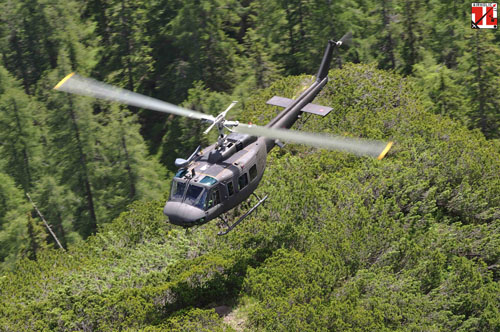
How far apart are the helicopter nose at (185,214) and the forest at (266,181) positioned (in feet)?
11.8

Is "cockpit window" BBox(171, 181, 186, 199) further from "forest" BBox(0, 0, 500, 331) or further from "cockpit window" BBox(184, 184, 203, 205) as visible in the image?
"forest" BBox(0, 0, 500, 331)

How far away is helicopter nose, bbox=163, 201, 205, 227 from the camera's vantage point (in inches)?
Result: 706

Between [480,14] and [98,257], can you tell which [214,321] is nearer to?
[98,257]

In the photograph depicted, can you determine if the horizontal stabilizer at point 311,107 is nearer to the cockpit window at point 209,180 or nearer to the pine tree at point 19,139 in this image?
the cockpit window at point 209,180

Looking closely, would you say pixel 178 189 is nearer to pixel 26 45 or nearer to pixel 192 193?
pixel 192 193

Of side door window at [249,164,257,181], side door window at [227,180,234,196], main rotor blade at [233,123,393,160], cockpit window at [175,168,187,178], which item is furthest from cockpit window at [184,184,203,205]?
side door window at [249,164,257,181]

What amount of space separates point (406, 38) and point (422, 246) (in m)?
29.0

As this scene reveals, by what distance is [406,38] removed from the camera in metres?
46.3

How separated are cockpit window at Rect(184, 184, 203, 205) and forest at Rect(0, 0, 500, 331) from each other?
4092mm

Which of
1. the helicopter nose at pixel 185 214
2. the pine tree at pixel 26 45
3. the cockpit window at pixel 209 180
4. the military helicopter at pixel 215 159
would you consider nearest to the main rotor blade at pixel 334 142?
the military helicopter at pixel 215 159

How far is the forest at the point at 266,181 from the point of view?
20047 mm

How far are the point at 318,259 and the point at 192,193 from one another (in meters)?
6.14

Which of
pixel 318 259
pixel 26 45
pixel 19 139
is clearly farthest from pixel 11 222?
pixel 26 45

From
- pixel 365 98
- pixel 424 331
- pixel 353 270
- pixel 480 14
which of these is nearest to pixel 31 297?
pixel 353 270
